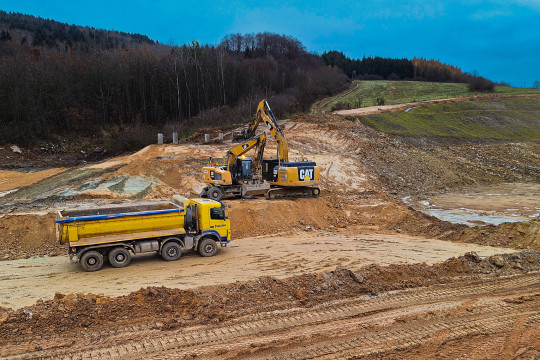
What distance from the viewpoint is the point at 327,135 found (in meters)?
36.4

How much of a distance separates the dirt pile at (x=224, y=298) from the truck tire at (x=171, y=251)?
3146 mm

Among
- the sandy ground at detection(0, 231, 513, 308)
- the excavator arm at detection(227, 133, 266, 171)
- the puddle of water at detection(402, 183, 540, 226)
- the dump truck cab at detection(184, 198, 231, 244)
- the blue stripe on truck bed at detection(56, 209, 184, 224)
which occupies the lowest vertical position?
the sandy ground at detection(0, 231, 513, 308)

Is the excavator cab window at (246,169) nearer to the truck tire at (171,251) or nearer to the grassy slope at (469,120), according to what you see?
the truck tire at (171,251)

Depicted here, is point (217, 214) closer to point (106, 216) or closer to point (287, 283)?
point (106, 216)

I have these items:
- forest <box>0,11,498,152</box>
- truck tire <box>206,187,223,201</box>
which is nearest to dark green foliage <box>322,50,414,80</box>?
forest <box>0,11,498,152</box>

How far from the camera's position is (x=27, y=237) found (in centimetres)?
1617

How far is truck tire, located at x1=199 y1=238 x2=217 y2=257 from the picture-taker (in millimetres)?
14414

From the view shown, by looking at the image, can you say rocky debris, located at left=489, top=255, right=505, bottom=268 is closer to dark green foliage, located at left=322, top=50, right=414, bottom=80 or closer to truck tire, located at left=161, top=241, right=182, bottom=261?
truck tire, located at left=161, top=241, right=182, bottom=261

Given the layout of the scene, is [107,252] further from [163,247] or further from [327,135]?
[327,135]

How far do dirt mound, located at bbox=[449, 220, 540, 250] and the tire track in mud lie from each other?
208 inches

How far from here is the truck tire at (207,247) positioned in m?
14.4

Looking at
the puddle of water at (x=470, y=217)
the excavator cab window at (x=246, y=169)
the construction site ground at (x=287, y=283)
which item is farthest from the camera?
the excavator cab window at (x=246, y=169)

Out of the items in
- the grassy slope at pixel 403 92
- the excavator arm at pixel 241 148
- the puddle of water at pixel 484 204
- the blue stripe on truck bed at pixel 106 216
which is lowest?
the puddle of water at pixel 484 204

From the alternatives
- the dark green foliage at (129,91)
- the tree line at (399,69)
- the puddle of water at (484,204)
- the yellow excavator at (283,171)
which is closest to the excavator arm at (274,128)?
the yellow excavator at (283,171)
